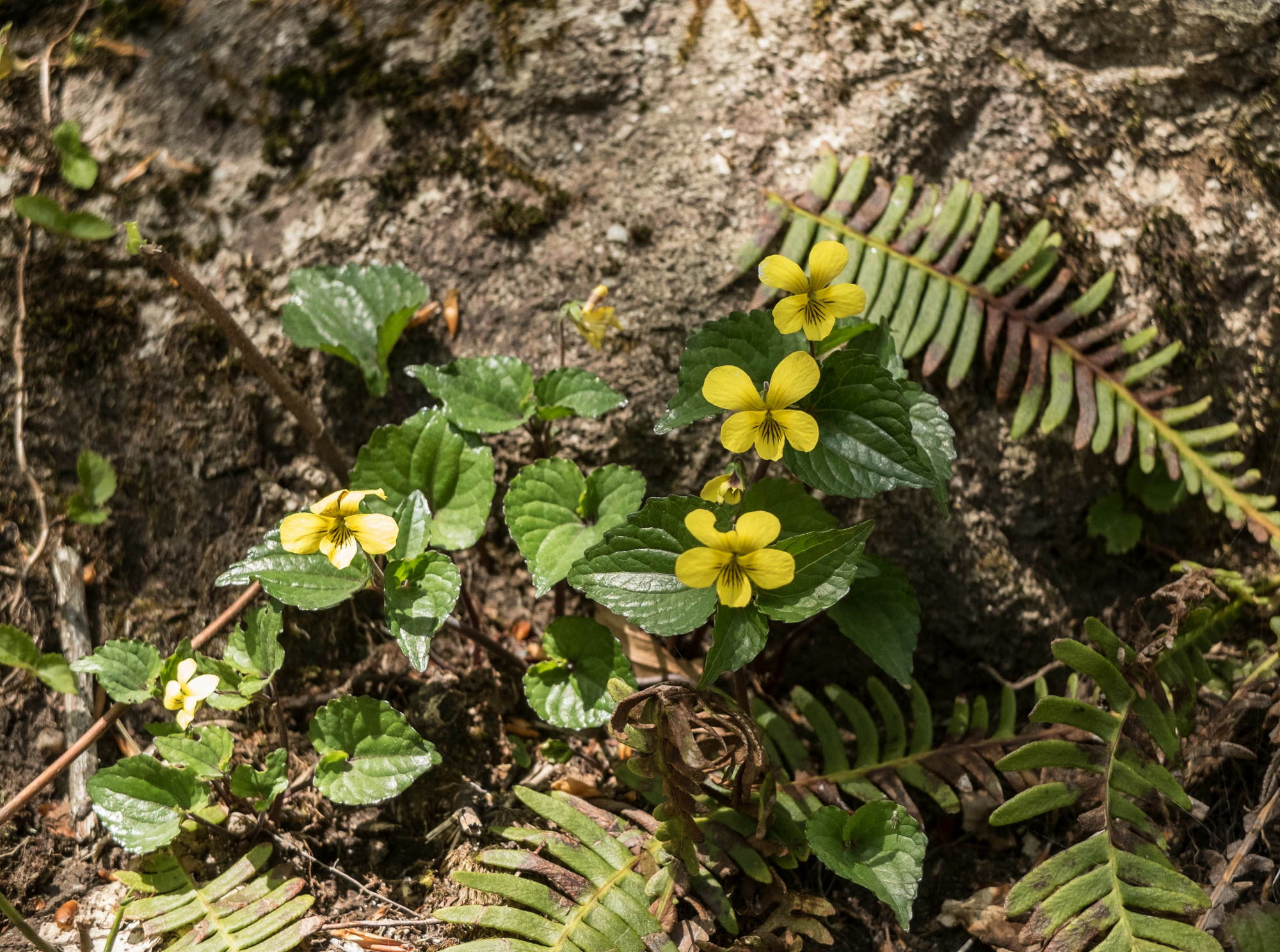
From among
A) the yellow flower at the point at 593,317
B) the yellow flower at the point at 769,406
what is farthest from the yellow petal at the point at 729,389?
the yellow flower at the point at 593,317

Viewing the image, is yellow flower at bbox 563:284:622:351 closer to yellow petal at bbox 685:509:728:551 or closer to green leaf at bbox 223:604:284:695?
yellow petal at bbox 685:509:728:551

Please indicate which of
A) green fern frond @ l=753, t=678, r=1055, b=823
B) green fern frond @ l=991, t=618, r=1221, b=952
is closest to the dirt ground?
green fern frond @ l=753, t=678, r=1055, b=823

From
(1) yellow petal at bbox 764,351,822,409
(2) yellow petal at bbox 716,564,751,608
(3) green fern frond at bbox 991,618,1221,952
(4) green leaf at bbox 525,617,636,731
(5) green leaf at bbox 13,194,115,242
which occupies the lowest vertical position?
(3) green fern frond at bbox 991,618,1221,952

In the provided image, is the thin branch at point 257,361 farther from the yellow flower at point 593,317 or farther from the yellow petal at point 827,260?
the yellow petal at point 827,260

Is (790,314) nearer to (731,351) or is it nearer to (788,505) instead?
(731,351)

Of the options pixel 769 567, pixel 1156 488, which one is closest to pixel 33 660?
pixel 769 567

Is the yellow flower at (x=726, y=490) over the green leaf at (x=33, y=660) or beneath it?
over

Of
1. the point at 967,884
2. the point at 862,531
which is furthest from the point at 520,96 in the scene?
the point at 967,884
